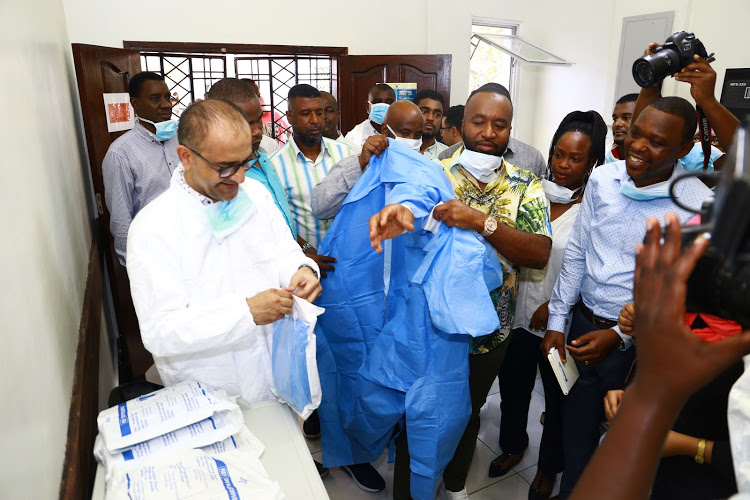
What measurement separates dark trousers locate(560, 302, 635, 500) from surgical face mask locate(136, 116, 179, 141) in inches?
91.8

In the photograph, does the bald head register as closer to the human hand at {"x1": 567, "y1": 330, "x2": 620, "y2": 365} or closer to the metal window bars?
the human hand at {"x1": 567, "y1": 330, "x2": 620, "y2": 365}

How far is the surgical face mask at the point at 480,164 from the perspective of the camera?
70.6 inches

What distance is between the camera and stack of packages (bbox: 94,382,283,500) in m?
0.96

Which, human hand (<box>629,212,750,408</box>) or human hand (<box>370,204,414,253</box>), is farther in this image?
human hand (<box>370,204,414,253</box>)

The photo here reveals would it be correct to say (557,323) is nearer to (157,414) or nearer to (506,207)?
(506,207)

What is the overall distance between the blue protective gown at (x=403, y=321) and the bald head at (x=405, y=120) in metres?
0.41

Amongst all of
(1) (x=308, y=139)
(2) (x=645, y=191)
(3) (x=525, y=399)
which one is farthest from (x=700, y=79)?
(1) (x=308, y=139)

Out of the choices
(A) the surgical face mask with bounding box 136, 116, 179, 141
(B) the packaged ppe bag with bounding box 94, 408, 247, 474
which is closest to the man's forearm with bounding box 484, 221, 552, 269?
(B) the packaged ppe bag with bounding box 94, 408, 247, 474

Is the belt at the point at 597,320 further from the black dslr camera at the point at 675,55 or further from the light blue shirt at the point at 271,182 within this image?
the light blue shirt at the point at 271,182

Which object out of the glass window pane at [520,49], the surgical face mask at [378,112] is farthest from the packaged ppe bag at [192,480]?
the glass window pane at [520,49]

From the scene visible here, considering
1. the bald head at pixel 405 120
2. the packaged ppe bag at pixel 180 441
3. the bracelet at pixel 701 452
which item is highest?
the bald head at pixel 405 120

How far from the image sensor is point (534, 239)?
172 centimetres

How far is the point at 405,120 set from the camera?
Result: 7.07 feet

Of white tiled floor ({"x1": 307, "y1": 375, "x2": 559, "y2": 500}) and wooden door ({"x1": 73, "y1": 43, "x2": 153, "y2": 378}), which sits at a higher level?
wooden door ({"x1": 73, "y1": 43, "x2": 153, "y2": 378})
